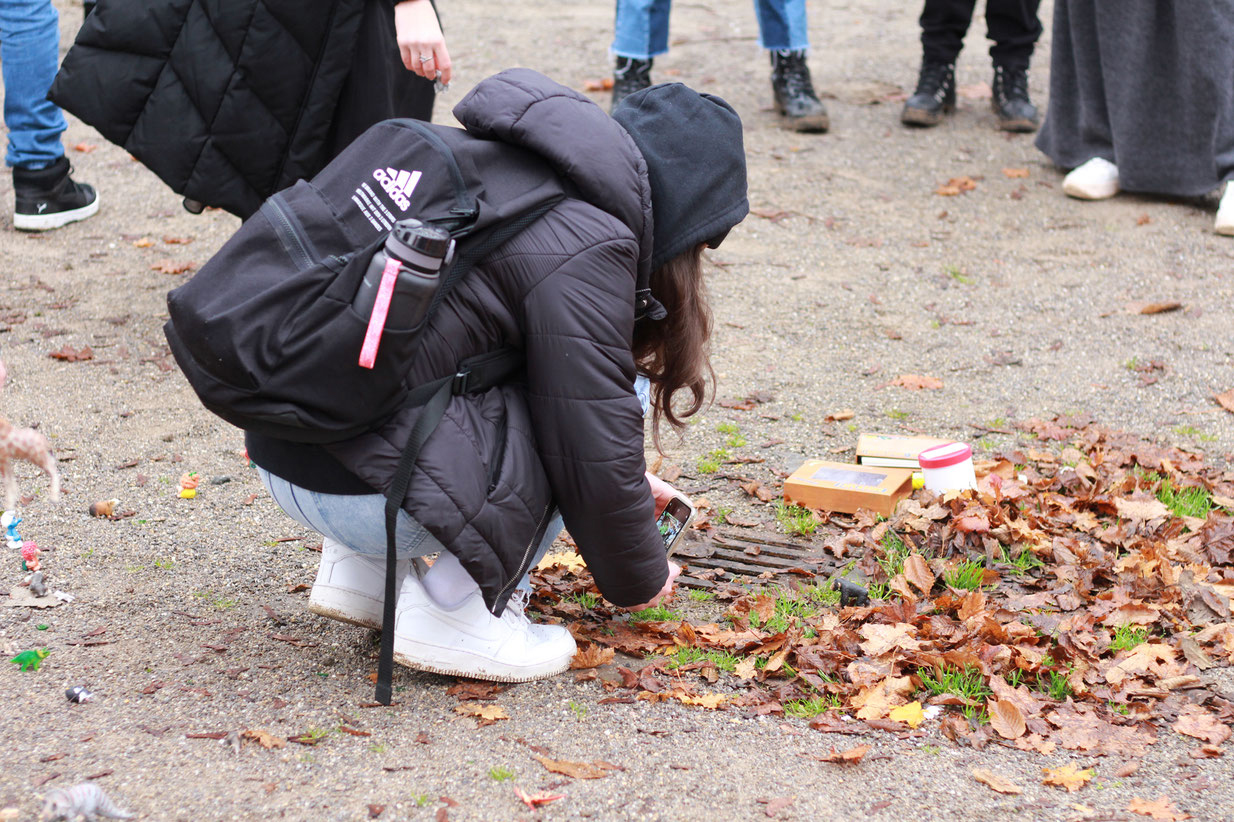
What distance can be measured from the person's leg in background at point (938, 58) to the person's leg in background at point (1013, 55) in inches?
7.2

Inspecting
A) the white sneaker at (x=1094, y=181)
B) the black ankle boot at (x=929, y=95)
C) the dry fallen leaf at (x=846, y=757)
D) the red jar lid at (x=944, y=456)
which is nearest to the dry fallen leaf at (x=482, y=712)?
the dry fallen leaf at (x=846, y=757)

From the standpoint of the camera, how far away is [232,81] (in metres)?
3.84

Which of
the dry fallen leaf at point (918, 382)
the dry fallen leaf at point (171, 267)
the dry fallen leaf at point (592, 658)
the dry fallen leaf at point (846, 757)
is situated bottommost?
the dry fallen leaf at point (918, 382)

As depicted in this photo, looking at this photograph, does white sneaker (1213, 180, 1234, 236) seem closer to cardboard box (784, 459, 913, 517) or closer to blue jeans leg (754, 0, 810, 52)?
blue jeans leg (754, 0, 810, 52)

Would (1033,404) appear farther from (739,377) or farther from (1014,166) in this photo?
(1014,166)

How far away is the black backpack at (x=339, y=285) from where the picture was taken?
7.16 ft

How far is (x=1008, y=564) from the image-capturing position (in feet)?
10.8

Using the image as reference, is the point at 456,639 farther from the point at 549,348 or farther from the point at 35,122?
the point at 35,122

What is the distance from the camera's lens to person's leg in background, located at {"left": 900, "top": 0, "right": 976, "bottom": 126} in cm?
709

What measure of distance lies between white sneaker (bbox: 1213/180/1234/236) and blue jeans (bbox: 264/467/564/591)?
4.52 meters

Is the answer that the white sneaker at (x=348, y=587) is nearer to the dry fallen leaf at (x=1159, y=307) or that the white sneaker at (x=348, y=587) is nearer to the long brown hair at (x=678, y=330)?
the long brown hair at (x=678, y=330)

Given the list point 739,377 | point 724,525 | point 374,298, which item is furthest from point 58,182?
point 374,298

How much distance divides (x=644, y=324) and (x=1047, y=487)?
1635mm

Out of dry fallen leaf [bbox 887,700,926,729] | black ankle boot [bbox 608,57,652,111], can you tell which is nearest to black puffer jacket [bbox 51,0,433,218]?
dry fallen leaf [bbox 887,700,926,729]
